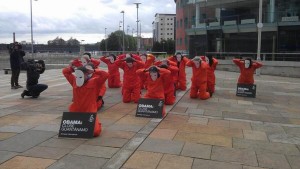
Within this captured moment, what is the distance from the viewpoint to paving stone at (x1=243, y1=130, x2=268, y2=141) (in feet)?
23.8

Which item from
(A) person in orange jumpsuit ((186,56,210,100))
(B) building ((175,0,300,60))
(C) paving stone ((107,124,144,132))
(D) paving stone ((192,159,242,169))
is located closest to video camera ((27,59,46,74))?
(C) paving stone ((107,124,144,132))

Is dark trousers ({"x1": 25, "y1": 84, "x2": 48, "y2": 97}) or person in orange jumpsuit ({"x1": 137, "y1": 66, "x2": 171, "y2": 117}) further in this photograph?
dark trousers ({"x1": 25, "y1": 84, "x2": 48, "y2": 97})

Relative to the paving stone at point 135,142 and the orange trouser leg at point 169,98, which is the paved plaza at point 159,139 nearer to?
the paving stone at point 135,142

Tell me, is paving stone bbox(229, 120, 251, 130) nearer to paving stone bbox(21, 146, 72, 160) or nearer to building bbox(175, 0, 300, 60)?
paving stone bbox(21, 146, 72, 160)

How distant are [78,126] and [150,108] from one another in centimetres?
244

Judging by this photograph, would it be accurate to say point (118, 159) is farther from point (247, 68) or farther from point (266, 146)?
point (247, 68)

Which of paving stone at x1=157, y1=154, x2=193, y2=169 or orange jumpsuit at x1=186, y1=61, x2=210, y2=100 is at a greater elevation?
orange jumpsuit at x1=186, y1=61, x2=210, y2=100

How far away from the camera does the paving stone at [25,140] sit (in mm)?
6195

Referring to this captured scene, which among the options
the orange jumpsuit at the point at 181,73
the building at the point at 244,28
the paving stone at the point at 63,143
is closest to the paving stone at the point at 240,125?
the paving stone at the point at 63,143

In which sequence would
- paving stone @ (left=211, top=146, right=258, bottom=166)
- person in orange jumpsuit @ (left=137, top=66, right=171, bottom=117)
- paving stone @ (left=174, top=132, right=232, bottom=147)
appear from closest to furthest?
paving stone @ (left=211, top=146, right=258, bottom=166)
paving stone @ (left=174, top=132, right=232, bottom=147)
person in orange jumpsuit @ (left=137, top=66, right=171, bottom=117)

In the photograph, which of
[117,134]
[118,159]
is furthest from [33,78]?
[118,159]

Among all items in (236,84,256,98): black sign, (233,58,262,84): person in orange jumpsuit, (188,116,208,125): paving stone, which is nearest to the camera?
(188,116,208,125): paving stone

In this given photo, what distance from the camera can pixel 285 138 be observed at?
7348mm

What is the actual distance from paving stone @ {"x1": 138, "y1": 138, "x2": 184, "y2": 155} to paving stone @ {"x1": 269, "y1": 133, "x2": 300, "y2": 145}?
6.58 ft
